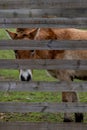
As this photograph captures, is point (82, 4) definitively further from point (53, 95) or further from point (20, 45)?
point (53, 95)

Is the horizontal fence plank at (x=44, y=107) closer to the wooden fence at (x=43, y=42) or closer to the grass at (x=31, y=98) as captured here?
the wooden fence at (x=43, y=42)

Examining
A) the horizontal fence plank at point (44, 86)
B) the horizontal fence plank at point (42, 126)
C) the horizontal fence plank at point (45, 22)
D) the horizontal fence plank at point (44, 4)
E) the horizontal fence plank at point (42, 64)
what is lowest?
the horizontal fence plank at point (42, 126)

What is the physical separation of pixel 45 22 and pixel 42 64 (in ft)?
1.96

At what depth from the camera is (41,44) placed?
5.77 metres

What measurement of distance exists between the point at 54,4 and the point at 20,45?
0.73 m

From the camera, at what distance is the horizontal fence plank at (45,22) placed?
5.69 metres

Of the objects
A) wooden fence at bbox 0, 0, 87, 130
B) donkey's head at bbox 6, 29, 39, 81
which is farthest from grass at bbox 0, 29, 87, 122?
wooden fence at bbox 0, 0, 87, 130

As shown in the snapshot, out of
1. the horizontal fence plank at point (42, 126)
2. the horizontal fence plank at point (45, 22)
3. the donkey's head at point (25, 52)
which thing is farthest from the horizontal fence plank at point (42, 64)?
the donkey's head at point (25, 52)

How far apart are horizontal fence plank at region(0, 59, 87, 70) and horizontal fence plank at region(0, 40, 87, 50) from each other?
19cm

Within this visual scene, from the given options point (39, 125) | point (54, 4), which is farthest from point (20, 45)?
point (39, 125)

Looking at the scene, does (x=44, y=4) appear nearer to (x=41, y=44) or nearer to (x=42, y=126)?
(x=41, y=44)

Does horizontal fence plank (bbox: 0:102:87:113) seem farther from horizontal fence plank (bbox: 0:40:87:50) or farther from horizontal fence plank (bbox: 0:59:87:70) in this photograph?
horizontal fence plank (bbox: 0:40:87:50)

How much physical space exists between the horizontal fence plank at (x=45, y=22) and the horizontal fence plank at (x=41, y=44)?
0.73 ft

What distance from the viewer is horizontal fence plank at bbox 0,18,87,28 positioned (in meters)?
5.69
